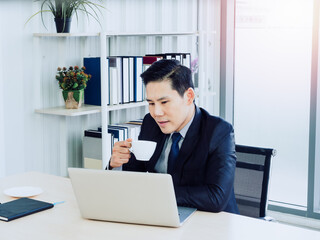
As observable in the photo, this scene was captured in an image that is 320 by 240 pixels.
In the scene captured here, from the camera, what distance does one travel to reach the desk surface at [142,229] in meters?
1.55

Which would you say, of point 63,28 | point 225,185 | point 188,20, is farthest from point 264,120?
point 225,185

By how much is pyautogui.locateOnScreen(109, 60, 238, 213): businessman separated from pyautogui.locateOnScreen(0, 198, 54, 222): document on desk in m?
0.34

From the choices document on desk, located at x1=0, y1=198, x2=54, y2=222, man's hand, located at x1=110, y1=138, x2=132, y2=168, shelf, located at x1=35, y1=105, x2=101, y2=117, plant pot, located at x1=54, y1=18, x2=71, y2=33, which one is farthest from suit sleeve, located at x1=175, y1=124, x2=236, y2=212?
plant pot, located at x1=54, y1=18, x2=71, y2=33

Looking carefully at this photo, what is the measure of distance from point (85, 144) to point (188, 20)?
5.15 feet

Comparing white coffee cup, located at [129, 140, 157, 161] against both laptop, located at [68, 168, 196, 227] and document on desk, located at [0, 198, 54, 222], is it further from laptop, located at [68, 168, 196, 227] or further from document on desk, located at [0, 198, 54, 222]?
document on desk, located at [0, 198, 54, 222]

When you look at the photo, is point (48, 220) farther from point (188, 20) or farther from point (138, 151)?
point (188, 20)

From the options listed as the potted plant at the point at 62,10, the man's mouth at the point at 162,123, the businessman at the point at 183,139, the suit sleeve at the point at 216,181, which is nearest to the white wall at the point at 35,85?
the potted plant at the point at 62,10

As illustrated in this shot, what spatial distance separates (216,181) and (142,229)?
422 mm

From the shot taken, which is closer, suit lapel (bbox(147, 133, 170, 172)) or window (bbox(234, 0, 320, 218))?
suit lapel (bbox(147, 133, 170, 172))

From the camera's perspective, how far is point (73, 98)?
9.90ft

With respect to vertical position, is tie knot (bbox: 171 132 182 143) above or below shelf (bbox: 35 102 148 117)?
below

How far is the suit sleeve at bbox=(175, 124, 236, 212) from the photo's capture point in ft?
5.89

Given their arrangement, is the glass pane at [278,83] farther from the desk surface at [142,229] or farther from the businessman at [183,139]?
the desk surface at [142,229]

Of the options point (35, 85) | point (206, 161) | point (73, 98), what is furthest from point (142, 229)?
point (35, 85)
